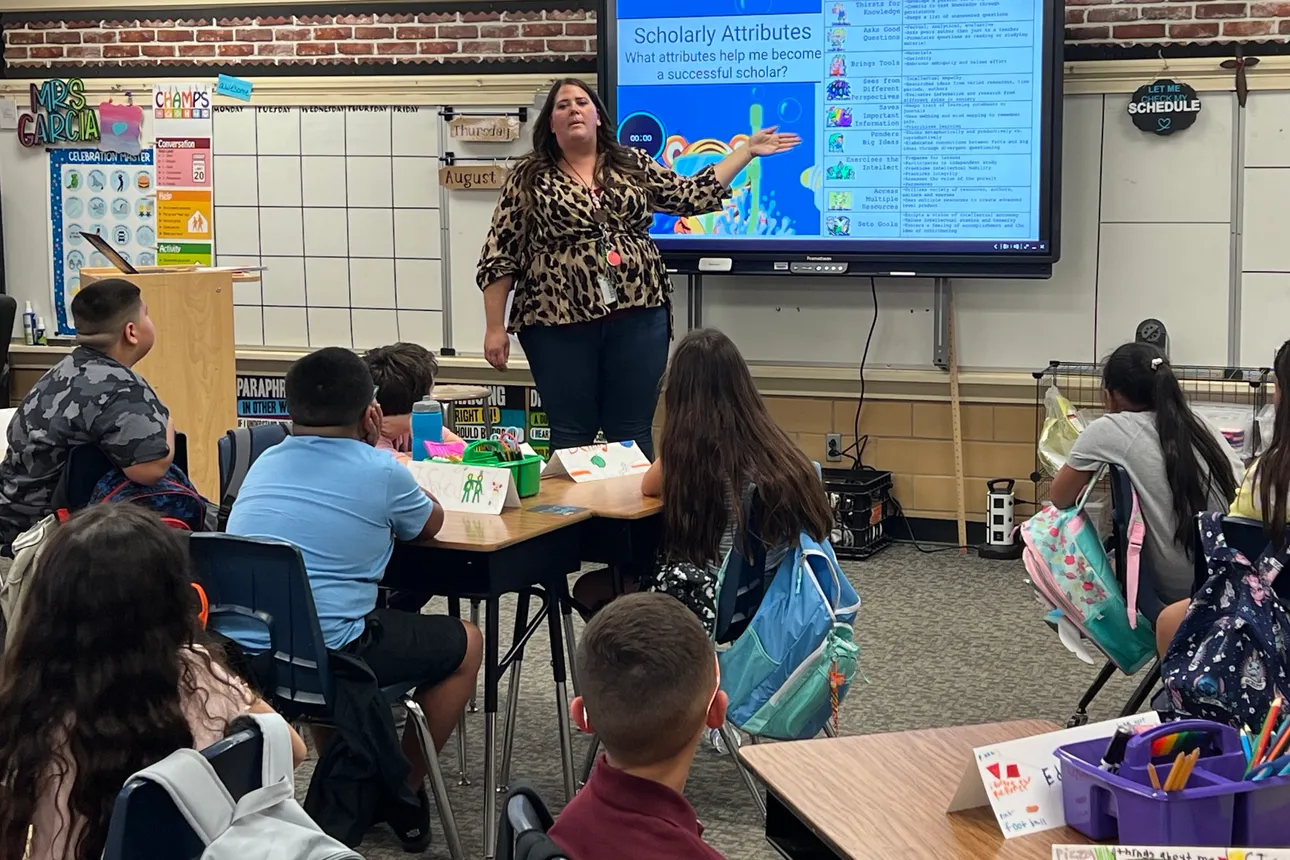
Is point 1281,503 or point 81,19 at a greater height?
point 81,19

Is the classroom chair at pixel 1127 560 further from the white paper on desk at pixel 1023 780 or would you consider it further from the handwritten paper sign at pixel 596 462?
the white paper on desk at pixel 1023 780

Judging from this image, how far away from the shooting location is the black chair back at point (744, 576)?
10.4 feet

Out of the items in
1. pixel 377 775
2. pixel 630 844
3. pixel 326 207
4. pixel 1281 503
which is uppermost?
pixel 326 207

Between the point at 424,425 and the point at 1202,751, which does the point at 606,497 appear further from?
the point at 1202,751

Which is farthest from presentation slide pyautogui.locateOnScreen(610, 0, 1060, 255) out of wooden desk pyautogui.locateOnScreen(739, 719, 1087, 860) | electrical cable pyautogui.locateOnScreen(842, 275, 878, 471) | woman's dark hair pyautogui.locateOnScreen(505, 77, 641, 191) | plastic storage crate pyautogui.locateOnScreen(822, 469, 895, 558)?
wooden desk pyautogui.locateOnScreen(739, 719, 1087, 860)

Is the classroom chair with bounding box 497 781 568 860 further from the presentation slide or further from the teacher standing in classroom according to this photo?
the presentation slide

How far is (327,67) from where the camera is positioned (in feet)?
20.8

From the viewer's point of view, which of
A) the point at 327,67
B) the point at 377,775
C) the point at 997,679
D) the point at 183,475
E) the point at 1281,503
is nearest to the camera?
the point at 1281,503


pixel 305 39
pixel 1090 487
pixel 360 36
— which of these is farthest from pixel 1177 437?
pixel 305 39

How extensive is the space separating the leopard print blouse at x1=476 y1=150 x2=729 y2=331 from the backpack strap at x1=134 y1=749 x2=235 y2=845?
2.97 m

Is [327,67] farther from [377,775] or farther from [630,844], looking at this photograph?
[630,844]

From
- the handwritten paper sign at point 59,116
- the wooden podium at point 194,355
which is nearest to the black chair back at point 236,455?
the wooden podium at point 194,355

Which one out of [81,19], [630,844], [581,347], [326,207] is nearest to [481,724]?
[581,347]

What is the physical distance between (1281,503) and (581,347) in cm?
231
